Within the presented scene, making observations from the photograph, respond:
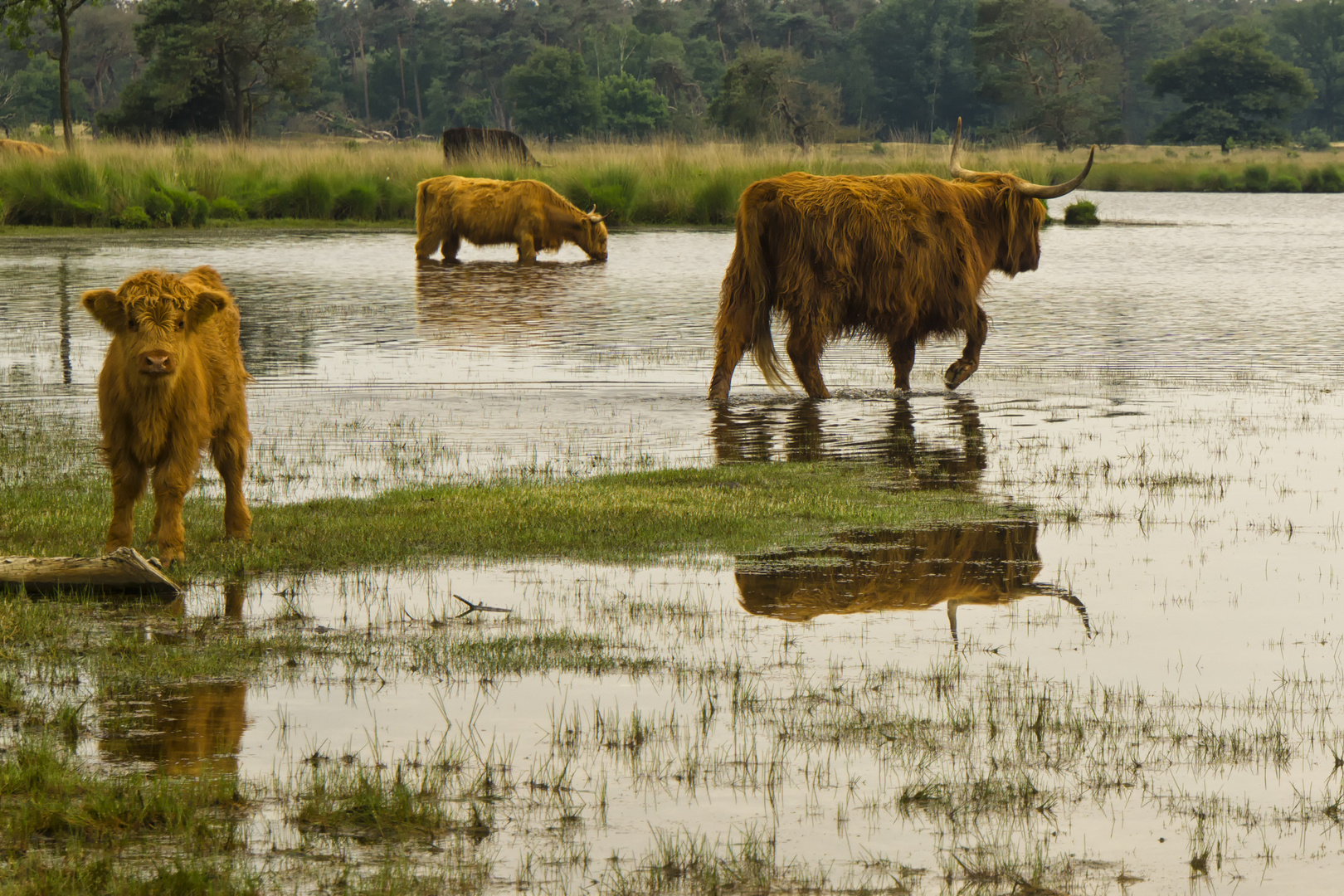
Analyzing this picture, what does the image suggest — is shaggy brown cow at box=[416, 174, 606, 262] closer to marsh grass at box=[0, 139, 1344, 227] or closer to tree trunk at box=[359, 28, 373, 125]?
marsh grass at box=[0, 139, 1344, 227]

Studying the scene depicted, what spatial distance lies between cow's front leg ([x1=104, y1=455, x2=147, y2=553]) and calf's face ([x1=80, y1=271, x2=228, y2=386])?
1.03 feet

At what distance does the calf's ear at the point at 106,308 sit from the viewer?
209 inches

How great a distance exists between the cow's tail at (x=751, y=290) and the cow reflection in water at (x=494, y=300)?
364cm

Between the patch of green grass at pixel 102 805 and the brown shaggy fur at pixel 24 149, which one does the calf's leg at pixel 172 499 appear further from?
the brown shaggy fur at pixel 24 149

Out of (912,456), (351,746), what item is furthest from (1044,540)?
(351,746)

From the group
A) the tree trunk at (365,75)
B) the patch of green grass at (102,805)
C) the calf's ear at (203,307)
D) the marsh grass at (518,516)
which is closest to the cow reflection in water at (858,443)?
the marsh grass at (518,516)

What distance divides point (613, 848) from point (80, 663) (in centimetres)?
192

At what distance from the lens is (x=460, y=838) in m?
3.29

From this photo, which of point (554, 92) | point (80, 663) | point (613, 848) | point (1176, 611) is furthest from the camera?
point (554, 92)

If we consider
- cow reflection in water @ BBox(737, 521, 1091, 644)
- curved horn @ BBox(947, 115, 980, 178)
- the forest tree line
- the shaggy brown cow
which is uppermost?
the forest tree line

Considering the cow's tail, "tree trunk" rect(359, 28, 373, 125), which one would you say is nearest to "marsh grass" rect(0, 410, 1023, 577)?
the cow's tail

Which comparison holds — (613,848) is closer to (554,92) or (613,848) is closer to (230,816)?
(230,816)

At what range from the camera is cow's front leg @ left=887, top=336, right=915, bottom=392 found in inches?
416

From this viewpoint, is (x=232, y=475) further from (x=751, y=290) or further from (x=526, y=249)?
(x=526, y=249)
